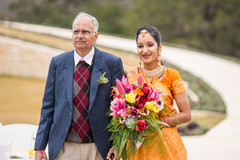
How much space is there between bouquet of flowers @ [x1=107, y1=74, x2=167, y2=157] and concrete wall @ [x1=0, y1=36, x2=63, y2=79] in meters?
12.3

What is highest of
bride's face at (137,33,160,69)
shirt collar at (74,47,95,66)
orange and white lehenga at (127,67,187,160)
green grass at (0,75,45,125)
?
bride's face at (137,33,160,69)

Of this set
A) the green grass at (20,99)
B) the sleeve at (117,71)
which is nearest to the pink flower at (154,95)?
the sleeve at (117,71)

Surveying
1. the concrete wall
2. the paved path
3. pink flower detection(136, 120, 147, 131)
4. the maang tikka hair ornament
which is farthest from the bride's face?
the concrete wall

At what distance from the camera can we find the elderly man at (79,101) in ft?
9.50

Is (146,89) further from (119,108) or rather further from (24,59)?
(24,59)

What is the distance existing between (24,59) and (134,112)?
42.3 ft

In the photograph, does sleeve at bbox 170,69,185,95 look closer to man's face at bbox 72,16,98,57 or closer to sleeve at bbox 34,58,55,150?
man's face at bbox 72,16,98,57

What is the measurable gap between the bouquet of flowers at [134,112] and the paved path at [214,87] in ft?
13.3

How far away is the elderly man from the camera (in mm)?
2895

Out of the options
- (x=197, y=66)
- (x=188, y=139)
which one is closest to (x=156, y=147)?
(x=188, y=139)

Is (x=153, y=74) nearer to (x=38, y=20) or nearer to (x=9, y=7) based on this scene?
(x=9, y=7)

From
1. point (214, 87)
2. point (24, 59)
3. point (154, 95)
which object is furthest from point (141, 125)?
point (24, 59)

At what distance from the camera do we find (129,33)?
34.5 metres

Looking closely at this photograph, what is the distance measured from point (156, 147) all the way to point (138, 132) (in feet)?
0.85
